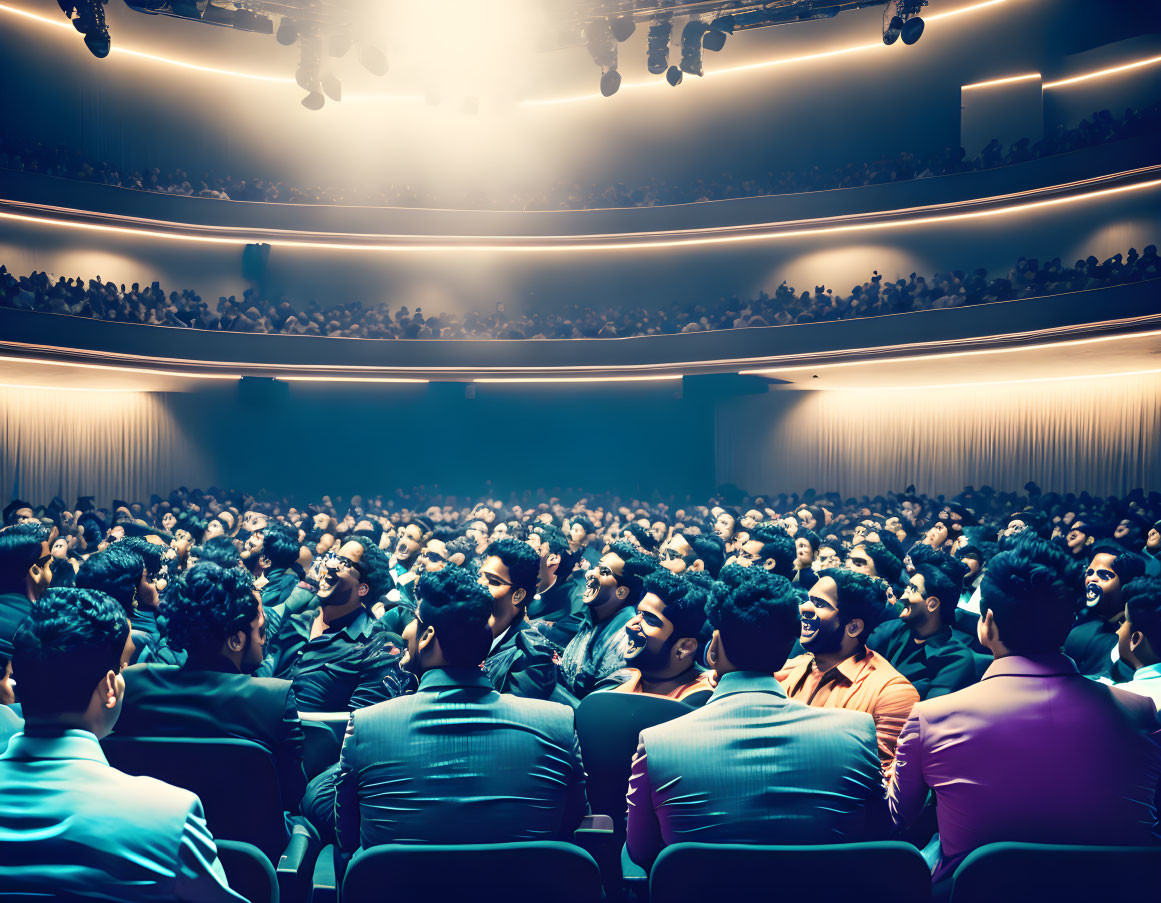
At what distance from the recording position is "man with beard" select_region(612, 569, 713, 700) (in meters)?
3.62

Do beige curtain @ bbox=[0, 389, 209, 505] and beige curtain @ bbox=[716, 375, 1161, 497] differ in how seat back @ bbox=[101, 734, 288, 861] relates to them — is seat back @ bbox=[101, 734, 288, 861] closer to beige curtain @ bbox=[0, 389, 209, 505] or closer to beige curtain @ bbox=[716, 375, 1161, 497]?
beige curtain @ bbox=[716, 375, 1161, 497]

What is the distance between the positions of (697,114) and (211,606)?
19.7 metres

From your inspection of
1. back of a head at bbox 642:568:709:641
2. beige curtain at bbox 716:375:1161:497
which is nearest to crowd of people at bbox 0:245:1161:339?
beige curtain at bbox 716:375:1161:497

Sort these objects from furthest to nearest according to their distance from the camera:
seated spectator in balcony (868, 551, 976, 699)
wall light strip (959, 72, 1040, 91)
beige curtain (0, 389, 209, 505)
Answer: wall light strip (959, 72, 1040, 91) < beige curtain (0, 389, 209, 505) < seated spectator in balcony (868, 551, 976, 699)

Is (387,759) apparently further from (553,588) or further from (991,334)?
(991,334)

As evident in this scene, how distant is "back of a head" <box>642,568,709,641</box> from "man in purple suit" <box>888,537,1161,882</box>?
3.73ft

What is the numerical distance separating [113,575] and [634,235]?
15597mm

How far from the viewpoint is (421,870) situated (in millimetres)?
2105

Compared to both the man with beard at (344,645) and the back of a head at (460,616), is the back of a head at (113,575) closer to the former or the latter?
the man with beard at (344,645)

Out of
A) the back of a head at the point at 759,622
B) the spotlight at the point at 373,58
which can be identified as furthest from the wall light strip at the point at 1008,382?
the back of a head at the point at 759,622

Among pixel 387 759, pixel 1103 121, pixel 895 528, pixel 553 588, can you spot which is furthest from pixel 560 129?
pixel 387 759

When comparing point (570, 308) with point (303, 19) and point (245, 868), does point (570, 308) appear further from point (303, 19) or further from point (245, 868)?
point (245, 868)

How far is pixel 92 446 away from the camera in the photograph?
17.7 meters

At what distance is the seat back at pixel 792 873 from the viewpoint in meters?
2.04
